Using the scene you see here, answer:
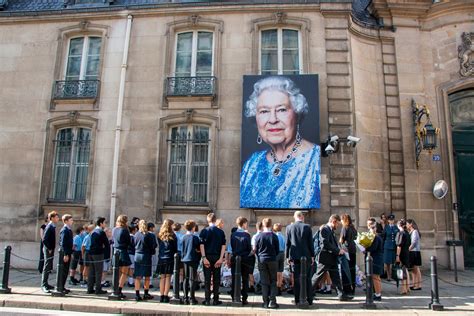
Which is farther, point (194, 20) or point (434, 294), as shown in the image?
point (194, 20)

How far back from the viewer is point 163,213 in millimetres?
12312

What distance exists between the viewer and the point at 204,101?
1270 cm

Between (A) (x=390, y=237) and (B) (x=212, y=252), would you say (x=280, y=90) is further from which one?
(B) (x=212, y=252)

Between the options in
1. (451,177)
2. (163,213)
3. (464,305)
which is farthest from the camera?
(451,177)

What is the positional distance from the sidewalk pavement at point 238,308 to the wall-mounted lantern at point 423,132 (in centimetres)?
458

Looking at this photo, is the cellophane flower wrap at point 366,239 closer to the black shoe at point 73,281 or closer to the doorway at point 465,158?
the doorway at point 465,158

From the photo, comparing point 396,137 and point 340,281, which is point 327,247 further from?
point 396,137

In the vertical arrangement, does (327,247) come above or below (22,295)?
above

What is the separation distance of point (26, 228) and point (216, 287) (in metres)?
7.82

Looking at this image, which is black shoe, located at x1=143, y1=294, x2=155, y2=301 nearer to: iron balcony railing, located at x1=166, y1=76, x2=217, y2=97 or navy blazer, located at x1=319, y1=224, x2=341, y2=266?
navy blazer, located at x1=319, y1=224, x2=341, y2=266

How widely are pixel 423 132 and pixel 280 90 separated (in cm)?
479

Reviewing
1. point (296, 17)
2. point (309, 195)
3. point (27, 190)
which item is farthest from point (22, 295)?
point (296, 17)

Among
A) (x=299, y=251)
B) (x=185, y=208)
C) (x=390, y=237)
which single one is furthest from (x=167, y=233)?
(x=390, y=237)

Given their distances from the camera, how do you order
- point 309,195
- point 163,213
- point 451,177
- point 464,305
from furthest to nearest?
point 451,177, point 163,213, point 309,195, point 464,305
